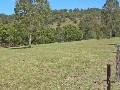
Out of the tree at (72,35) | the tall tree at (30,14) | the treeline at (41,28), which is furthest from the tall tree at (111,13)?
the tall tree at (30,14)

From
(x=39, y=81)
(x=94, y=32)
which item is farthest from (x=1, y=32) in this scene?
(x=39, y=81)

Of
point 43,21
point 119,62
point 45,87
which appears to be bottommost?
point 45,87

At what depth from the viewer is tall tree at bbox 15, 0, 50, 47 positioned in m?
61.3

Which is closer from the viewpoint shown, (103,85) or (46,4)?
(103,85)

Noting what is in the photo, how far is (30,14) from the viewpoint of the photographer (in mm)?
61844

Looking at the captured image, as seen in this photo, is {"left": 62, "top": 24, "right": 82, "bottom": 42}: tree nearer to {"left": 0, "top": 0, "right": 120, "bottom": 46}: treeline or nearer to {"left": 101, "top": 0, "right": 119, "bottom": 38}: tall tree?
{"left": 0, "top": 0, "right": 120, "bottom": 46}: treeline

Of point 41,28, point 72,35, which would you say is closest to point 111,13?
point 72,35

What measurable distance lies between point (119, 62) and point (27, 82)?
4.99m

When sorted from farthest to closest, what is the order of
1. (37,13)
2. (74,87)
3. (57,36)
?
(57,36) < (37,13) < (74,87)

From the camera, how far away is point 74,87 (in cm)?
1661

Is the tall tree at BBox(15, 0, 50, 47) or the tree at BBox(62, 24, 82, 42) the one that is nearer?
the tall tree at BBox(15, 0, 50, 47)

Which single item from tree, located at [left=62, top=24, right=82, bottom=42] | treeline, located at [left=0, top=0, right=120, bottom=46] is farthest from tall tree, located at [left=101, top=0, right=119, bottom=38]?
tree, located at [left=62, top=24, right=82, bottom=42]

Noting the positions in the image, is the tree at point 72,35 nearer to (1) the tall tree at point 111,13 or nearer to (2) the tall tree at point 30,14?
(1) the tall tree at point 111,13

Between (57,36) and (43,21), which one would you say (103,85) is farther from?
(57,36)
